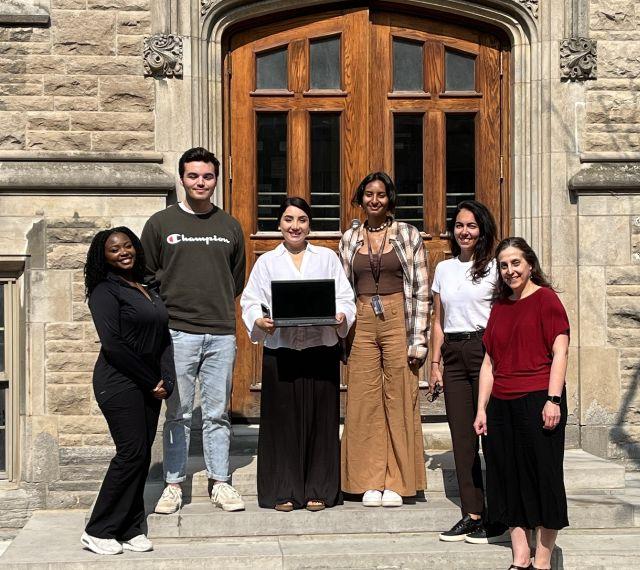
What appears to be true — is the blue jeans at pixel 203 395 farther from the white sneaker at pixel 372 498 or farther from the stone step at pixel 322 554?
the white sneaker at pixel 372 498

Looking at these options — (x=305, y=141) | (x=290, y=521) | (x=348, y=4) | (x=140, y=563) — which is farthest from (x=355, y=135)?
(x=140, y=563)

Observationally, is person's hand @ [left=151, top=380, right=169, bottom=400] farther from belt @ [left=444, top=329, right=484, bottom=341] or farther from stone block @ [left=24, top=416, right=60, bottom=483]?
stone block @ [left=24, top=416, right=60, bottom=483]

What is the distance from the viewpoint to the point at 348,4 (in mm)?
9023

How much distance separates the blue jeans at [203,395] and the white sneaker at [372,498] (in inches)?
34.7

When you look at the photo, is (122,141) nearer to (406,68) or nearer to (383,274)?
(406,68)

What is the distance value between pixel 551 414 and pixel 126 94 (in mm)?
4152

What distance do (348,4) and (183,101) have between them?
151 centimetres

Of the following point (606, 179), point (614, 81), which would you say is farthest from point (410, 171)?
point (614, 81)

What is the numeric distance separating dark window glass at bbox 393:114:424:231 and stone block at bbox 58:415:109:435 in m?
2.73

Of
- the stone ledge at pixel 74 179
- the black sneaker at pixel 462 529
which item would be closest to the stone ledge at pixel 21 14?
the stone ledge at pixel 74 179

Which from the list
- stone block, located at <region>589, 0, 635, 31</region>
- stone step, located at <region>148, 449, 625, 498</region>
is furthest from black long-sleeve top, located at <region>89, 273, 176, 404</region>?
stone block, located at <region>589, 0, 635, 31</region>

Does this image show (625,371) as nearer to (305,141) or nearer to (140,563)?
(305,141)

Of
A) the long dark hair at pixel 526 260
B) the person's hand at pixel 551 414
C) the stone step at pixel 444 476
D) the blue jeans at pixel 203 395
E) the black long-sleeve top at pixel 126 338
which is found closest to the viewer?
the person's hand at pixel 551 414

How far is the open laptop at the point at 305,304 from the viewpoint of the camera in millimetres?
6738
